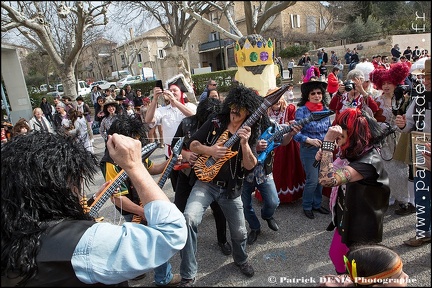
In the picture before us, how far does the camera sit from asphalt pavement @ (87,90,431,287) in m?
2.58

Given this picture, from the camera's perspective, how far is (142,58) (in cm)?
3959

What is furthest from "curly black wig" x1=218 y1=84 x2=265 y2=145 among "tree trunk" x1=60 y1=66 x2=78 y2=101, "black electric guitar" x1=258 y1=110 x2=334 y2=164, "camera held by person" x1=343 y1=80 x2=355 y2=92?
"tree trunk" x1=60 y1=66 x2=78 y2=101

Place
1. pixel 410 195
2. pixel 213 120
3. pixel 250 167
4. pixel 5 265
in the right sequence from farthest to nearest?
pixel 410 195, pixel 213 120, pixel 250 167, pixel 5 265

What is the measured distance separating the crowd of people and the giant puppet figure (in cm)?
273

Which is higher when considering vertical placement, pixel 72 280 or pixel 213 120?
pixel 213 120

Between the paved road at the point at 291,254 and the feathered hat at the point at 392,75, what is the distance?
1.51m

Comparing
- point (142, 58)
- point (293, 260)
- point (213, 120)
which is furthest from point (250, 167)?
point (142, 58)

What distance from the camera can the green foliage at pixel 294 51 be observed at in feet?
68.8

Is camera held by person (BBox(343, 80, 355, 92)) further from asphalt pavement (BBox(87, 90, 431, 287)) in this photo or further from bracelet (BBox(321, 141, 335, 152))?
bracelet (BBox(321, 141, 335, 152))

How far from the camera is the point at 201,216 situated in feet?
7.97

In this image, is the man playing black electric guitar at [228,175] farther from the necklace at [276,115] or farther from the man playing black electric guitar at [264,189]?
the necklace at [276,115]

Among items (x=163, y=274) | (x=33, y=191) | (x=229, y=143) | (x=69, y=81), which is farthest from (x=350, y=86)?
(x=69, y=81)

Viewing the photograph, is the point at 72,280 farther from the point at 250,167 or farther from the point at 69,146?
the point at 250,167

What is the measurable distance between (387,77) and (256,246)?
94.1 inches
